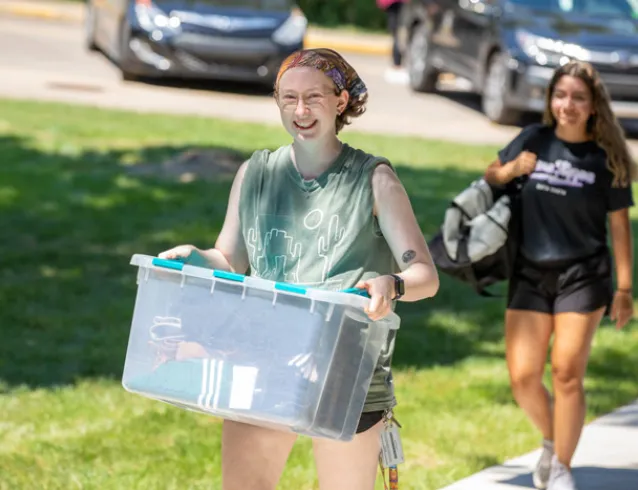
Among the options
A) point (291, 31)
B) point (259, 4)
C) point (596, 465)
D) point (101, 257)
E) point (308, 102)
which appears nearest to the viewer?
point (308, 102)

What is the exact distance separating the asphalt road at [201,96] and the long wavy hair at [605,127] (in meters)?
9.97

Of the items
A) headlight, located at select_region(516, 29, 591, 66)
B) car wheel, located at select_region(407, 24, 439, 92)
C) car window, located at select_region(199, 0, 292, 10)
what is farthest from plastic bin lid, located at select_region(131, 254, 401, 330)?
car wheel, located at select_region(407, 24, 439, 92)

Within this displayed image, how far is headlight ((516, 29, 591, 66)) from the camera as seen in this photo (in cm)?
1580

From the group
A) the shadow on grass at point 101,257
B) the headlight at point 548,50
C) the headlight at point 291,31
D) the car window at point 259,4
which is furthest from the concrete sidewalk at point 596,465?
the car window at point 259,4

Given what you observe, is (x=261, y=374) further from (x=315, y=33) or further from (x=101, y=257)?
(x=315, y=33)

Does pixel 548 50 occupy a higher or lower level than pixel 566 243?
lower

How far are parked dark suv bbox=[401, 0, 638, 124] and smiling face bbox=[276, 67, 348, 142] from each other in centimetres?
1211

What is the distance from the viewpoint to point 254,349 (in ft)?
11.1

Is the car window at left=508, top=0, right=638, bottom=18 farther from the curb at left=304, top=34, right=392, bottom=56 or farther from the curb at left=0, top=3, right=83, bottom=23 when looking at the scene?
the curb at left=0, top=3, right=83, bottom=23

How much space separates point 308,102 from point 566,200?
2.09 m

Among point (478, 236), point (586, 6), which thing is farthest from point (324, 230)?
point (586, 6)

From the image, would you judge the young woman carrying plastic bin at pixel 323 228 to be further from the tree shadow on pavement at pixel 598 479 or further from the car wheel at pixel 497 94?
the car wheel at pixel 497 94

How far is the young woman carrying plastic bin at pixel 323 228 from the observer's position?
3666 millimetres

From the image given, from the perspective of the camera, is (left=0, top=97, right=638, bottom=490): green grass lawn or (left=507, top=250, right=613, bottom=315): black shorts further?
(left=0, top=97, right=638, bottom=490): green grass lawn
